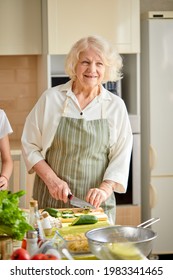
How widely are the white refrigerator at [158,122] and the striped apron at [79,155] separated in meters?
1.54

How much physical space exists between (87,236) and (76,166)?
2.77 ft

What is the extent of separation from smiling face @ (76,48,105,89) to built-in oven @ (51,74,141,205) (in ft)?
4.86

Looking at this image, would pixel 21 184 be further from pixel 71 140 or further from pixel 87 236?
pixel 87 236

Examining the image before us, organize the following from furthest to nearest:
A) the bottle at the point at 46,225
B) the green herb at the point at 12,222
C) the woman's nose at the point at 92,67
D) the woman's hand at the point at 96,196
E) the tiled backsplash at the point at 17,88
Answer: the tiled backsplash at the point at 17,88
the woman's nose at the point at 92,67
the woman's hand at the point at 96,196
the bottle at the point at 46,225
the green herb at the point at 12,222

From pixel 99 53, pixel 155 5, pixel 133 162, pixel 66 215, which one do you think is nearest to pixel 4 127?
pixel 99 53

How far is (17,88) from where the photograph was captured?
16.0 ft

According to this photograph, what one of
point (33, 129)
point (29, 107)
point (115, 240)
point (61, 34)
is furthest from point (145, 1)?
point (115, 240)

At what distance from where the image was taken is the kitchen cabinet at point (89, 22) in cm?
437

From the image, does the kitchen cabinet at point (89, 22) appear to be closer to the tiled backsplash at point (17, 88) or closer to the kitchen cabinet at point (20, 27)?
the kitchen cabinet at point (20, 27)

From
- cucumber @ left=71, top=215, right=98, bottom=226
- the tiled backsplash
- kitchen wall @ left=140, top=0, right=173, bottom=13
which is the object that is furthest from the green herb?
kitchen wall @ left=140, top=0, right=173, bottom=13

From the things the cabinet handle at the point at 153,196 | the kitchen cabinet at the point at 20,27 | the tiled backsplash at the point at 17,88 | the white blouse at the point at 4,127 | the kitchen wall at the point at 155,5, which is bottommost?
the cabinet handle at the point at 153,196

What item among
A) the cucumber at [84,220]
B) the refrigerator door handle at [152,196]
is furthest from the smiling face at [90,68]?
the refrigerator door handle at [152,196]

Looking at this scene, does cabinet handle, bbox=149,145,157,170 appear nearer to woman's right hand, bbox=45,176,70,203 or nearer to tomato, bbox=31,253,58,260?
woman's right hand, bbox=45,176,70,203

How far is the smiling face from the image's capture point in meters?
2.98
